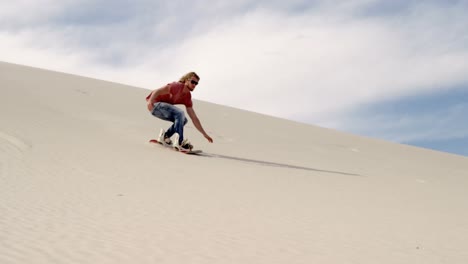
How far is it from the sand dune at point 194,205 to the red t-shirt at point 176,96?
85 cm

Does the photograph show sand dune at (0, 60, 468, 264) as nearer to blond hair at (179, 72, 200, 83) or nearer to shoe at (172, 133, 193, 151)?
shoe at (172, 133, 193, 151)

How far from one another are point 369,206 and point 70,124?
21.1 ft

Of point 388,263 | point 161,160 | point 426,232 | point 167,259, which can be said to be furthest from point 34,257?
point 161,160

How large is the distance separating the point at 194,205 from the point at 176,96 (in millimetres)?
3529

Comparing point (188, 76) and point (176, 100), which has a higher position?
point (188, 76)

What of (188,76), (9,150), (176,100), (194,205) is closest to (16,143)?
(9,150)

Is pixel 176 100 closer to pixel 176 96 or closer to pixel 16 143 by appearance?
A: pixel 176 96

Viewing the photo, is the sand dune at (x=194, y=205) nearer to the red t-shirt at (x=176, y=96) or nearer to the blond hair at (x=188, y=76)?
the red t-shirt at (x=176, y=96)

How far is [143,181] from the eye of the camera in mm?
4887

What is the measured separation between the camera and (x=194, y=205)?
3.98 metres

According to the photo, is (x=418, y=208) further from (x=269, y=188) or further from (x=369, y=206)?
(x=269, y=188)

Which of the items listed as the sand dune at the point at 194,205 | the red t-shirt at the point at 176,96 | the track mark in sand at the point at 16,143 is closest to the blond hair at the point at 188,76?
the red t-shirt at the point at 176,96

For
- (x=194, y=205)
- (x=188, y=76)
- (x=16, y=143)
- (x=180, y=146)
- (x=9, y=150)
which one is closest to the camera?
(x=194, y=205)

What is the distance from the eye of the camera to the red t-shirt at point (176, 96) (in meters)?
7.21
